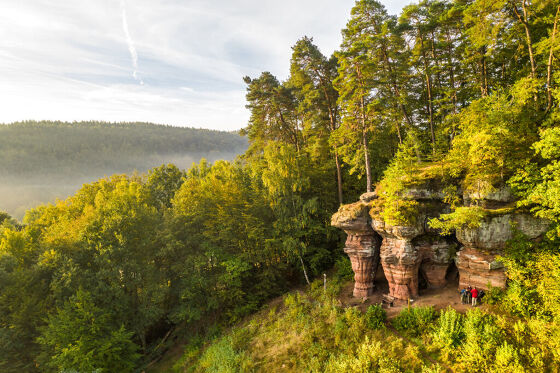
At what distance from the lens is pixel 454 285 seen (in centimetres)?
1848

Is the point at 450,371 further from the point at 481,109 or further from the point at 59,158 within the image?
the point at 59,158

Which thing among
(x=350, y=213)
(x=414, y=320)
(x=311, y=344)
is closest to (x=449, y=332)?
(x=414, y=320)

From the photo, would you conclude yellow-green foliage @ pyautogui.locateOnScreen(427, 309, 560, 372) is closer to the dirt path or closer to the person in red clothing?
the person in red clothing

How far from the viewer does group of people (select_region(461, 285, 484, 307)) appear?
15516 millimetres

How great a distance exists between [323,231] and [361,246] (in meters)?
6.14

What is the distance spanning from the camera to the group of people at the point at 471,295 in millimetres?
15516

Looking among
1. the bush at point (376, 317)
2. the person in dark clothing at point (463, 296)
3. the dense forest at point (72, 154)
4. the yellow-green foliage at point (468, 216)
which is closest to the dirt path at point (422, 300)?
the person in dark clothing at point (463, 296)

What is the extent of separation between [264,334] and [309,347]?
15.0ft

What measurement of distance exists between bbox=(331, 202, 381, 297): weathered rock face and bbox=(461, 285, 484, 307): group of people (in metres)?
6.06

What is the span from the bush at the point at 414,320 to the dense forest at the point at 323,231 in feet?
0.24

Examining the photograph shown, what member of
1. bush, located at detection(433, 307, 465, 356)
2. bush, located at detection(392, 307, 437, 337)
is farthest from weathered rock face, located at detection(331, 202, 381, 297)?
bush, located at detection(433, 307, 465, 356)

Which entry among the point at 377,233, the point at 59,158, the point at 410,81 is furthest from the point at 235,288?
the point at 59,158

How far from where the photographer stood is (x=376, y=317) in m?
16.7

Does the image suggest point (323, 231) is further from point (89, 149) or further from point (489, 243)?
point (89, 149)
